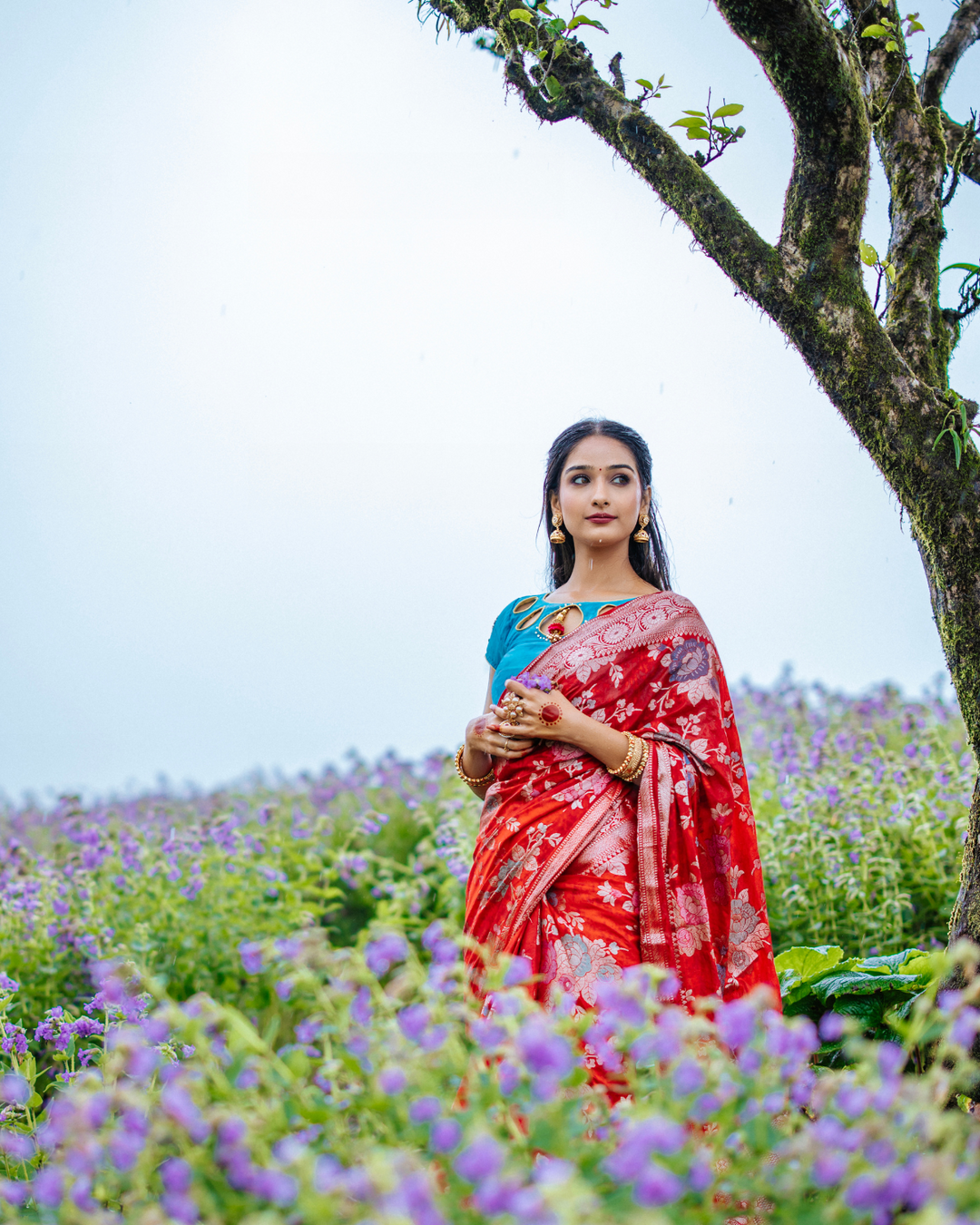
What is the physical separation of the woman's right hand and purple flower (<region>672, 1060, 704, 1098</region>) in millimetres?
1563

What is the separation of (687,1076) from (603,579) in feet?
6.59

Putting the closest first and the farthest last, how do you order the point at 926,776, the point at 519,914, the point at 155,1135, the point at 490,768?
the point at 155,1135, the point at 519,914, the point at 490,768, the point at 926,776

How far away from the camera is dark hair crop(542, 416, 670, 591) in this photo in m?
3.15

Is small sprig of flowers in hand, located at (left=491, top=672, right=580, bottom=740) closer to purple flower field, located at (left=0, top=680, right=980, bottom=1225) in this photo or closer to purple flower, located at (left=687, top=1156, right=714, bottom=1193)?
purple flower field, located at (left=0, top=680, right=980, bottom=1225)

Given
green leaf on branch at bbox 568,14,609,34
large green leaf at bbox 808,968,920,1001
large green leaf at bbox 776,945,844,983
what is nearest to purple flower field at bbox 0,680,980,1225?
large green leaf at bbox 808,968,920,1001

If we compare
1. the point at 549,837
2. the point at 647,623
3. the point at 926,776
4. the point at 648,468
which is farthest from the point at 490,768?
the point at 926,776

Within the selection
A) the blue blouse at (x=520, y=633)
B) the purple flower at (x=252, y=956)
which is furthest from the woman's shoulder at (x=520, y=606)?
the purple flower at (x=252, y=956)

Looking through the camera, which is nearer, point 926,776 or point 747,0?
point 747,0

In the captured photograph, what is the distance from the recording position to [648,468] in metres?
3.25

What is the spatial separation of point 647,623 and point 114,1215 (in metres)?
1.89

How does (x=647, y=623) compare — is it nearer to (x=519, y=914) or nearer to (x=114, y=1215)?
(x=519, y=914)

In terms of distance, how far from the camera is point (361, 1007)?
137 centimetres

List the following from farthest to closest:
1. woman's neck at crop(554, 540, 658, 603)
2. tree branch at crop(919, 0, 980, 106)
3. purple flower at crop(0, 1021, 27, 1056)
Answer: tree branch at crop(919, 0, 980, 106), woman's neck at crop(554, 540, 658, 603), purple flower at crop(0, 1021, 27, 1056)

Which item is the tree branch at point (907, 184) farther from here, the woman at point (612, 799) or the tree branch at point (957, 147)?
the woman at point (612, 799)
